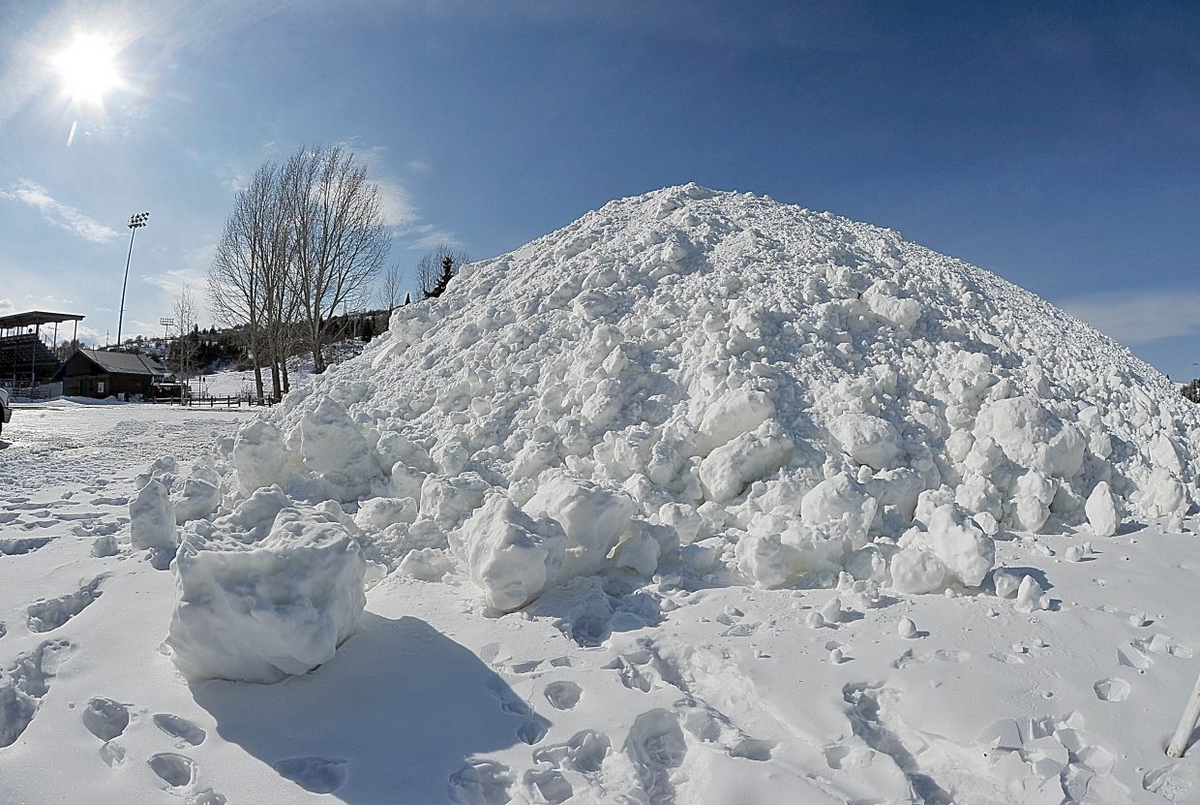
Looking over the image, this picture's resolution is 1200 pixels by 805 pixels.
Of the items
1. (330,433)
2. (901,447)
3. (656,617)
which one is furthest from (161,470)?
(901,447)

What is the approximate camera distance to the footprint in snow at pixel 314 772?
2.06 meters

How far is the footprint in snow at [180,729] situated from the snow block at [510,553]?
1.21 meters

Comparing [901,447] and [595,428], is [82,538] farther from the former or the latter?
[901,447]

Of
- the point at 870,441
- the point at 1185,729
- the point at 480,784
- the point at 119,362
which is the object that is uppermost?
the point at 119,362

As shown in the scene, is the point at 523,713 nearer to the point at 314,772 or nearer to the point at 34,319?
the point at 314,772

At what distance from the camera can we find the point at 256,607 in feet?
7.75

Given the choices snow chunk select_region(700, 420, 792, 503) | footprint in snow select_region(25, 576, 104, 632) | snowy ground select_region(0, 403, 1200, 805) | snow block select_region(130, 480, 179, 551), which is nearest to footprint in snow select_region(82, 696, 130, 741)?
snowy ground select_region(0, 403, 1200, 805)

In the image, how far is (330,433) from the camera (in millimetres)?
4844

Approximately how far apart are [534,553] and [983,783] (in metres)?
1.87

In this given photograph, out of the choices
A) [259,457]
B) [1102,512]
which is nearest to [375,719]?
[259,457]

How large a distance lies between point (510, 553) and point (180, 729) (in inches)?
53.4

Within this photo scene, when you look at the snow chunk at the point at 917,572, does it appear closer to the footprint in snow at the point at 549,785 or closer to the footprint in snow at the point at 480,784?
the footprint in snow at the point at 549,785

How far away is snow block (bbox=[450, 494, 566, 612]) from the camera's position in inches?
120

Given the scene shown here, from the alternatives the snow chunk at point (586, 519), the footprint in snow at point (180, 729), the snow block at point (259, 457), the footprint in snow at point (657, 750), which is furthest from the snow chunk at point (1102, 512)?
the snow block at point (259, 457)
